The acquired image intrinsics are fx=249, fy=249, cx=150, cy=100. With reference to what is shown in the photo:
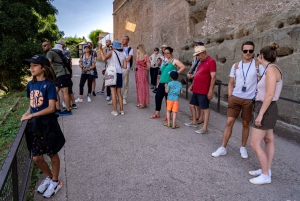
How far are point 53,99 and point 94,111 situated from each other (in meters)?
3.82

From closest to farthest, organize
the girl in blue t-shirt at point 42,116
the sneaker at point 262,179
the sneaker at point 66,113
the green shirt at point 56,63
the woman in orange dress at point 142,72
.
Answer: the girl in blue t-shirt at point 42,116 → the sneaker at point 262,179 → the green shirt at point 56,63 → the sneaker at point 66,113 → the woman in orange dress at point 142,72

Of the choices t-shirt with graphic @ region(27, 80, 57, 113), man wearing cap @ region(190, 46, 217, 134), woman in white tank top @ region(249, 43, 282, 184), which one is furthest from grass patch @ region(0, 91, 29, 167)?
woman in white tank top @ region(249, 43, 282, 184)

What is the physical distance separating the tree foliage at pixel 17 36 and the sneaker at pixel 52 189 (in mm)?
8810

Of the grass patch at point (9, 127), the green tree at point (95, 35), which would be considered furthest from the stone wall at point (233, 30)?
the green tree at point (95, 35)

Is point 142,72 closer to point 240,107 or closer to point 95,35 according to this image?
point 240,107

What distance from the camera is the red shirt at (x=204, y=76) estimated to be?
4597 millimetres

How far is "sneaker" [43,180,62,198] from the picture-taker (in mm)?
2842

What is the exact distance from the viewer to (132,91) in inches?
380

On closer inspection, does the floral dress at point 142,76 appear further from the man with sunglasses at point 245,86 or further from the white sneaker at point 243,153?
the white sneaker at point 243,153

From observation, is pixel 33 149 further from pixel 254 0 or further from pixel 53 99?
pixel 254 0

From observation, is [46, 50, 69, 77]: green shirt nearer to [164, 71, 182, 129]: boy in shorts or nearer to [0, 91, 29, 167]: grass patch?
[0, 91, 29, 167]: grass patch

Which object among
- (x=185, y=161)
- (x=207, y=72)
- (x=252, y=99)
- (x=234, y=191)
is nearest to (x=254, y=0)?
(x=207, y=72)

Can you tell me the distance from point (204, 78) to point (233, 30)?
3.00 metres

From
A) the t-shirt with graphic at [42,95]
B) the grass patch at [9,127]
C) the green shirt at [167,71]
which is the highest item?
the green shirt at [167,71]
